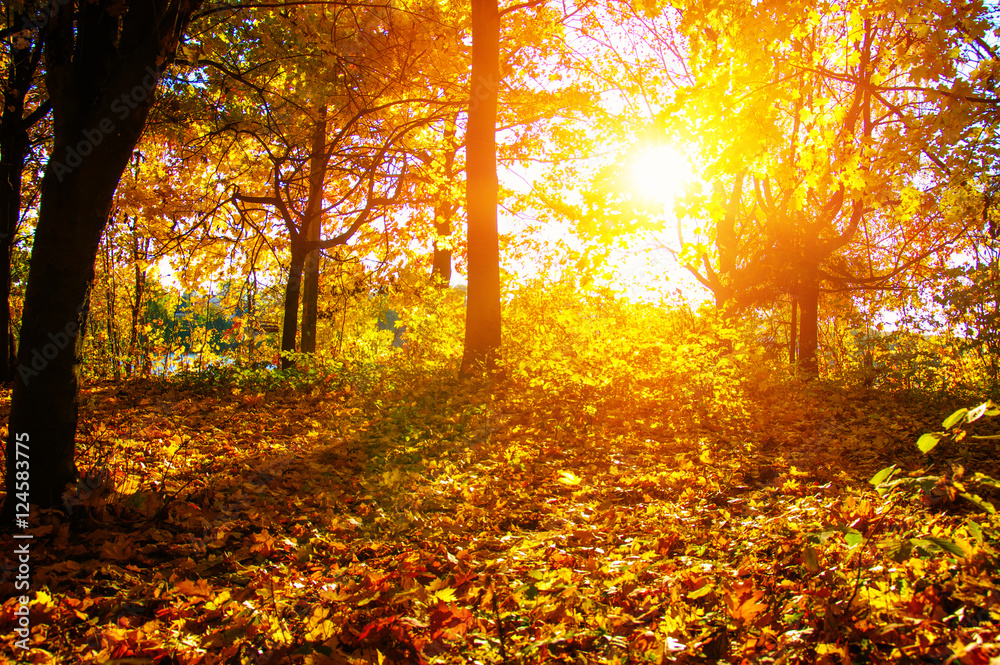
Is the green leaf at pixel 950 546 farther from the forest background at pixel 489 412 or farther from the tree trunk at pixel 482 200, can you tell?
the tree trunk at pixel 482 200

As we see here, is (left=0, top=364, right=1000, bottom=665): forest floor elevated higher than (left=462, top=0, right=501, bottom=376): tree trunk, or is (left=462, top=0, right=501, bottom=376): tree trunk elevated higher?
(left=462, top=0, right=501, bottom=376): tree trunk

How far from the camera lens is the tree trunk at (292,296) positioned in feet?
40.2

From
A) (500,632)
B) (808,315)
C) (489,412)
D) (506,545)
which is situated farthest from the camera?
(808,315)

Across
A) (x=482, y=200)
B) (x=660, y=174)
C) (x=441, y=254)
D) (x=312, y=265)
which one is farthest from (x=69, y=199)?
(x=441, y=254)

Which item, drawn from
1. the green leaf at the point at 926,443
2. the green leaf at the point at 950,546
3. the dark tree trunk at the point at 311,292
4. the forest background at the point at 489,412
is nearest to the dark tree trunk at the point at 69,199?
the forest background at the point at 489,412

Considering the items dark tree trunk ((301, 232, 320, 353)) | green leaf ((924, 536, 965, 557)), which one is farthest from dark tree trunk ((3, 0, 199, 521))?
dark tree trunk ((301, 232, 320, 353))

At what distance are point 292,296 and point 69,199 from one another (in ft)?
30.0

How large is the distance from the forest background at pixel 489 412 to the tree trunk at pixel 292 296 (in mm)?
70

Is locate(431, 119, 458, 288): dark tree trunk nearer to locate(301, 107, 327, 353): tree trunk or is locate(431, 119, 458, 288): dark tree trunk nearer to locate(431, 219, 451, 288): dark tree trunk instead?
locate(431, 219, 451, 288): dark tree trunk

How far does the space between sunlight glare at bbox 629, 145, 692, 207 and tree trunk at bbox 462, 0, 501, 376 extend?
2997 mm

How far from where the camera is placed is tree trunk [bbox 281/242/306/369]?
40.2 ft

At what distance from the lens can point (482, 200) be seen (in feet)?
30.0

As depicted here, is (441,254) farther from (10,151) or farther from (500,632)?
(500,632)

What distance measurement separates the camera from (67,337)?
148 inches
